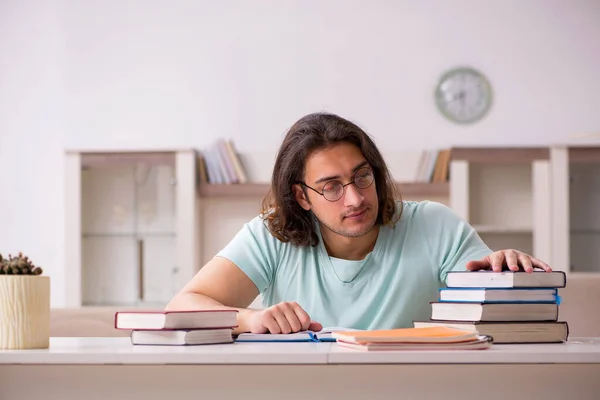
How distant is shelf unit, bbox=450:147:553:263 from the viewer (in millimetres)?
4246

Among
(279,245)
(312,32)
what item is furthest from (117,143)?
(279,245)

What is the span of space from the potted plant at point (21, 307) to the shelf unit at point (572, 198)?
3396mm

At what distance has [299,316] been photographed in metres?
1.47

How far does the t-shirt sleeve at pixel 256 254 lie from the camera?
A: 78.6 inches

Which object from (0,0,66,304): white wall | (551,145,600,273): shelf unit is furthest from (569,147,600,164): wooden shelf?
(0,0,66,304): white wall

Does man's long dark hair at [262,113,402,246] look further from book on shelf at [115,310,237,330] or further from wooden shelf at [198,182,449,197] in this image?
wooden shelf at [198,182,449,197]

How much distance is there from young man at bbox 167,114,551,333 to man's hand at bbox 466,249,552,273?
392 mm

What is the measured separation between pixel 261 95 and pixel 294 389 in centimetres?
368

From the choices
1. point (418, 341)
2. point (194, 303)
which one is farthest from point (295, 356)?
point (194, 303)

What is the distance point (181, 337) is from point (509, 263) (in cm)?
60

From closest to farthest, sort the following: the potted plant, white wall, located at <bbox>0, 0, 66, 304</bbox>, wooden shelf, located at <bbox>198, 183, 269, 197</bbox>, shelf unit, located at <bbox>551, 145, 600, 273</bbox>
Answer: the potted plant < shelf unit, located at <bbox>551, 145, 600, 273</bbox> < wooden shelf, located at <bbox>198, 183, 269, 197</bbox> < white wall, located at <bbox>0, 0, 66, 304</bbox>

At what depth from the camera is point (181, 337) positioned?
1271 mm

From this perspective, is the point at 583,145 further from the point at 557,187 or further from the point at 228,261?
the point at 228,261

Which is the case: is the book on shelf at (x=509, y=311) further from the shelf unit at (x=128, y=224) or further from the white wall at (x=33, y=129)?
the white wall at (x=33, y=129)
